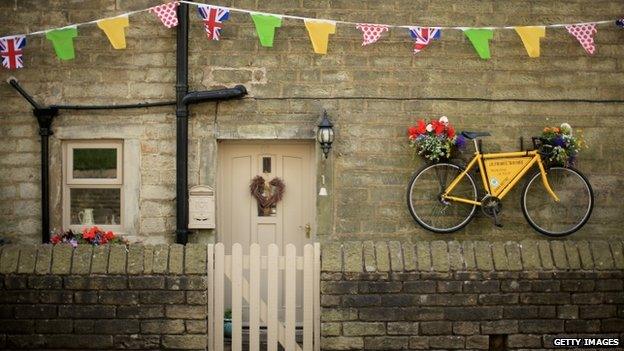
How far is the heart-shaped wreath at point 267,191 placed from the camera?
24.4ft

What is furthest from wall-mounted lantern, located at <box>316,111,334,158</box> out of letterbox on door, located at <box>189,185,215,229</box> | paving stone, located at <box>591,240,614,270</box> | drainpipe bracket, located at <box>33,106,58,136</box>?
drainpipe bracket, located at <box>33,106,58,136</box>

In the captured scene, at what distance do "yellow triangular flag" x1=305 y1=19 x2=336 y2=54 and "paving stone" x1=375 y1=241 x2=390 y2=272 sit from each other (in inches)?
102

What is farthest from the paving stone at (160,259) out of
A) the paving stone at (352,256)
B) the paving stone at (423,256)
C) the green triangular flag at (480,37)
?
the green triangular flag at (480,37)

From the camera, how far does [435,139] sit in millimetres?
6953

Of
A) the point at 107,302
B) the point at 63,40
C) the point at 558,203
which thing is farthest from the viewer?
the point at 558,203

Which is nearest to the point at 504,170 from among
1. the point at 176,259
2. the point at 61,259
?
the point at 176,259

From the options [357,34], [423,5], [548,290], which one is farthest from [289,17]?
[548,290]

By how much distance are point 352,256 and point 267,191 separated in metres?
2.54

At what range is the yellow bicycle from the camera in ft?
23.0

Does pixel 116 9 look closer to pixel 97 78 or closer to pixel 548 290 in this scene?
pixel 97 78

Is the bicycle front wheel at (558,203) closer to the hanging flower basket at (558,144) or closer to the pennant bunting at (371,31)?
the hanging flower basket at (558,144)

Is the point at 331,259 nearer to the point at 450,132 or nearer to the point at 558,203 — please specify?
the point at 450,132

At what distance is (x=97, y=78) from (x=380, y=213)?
3641 millimetres

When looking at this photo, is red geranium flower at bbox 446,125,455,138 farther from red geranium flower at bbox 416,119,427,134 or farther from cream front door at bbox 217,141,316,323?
cream front door at bbox 217,141,316,323
